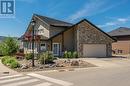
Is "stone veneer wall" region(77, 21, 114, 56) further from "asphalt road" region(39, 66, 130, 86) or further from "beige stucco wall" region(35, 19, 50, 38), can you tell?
"asphalt road" region(39, 66, 130, 86)

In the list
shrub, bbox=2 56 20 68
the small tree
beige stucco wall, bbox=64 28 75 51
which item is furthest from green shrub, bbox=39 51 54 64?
Result: beige stucco wall, bbox=64 28 75 51

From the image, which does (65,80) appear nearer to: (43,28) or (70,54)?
(70,54)

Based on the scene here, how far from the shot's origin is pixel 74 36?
38.9 meters

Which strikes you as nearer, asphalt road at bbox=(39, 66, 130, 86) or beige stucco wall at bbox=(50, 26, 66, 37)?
asphalt road at bbox=(39, 66, 130, 86)

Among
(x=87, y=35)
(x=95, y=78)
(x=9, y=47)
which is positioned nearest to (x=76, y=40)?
(x=87, y=35)

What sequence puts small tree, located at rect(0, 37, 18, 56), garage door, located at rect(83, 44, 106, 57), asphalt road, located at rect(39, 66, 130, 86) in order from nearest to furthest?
asphalt road, located at rect(39, 66, 130, 86) < small tree, located at rect(0, 37, 18, 56) < garage door, located at rect(83, 44, 106, 57)

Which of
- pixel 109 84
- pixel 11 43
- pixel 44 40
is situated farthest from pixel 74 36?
pixel 109 84

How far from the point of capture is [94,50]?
39375 mm

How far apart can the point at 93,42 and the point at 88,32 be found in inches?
66.1

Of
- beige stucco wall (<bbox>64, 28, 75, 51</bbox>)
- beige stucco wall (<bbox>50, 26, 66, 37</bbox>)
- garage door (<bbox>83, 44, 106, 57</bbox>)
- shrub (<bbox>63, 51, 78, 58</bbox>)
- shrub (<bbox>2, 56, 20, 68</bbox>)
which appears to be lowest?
shrub (<bbox>2, 56, 20, 68</bbox>)

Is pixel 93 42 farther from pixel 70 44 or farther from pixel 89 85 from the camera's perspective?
pixel 89 85

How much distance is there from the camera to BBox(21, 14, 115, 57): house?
125 feet

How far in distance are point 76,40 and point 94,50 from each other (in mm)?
3329

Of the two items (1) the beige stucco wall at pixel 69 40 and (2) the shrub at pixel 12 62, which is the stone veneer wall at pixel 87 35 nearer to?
(1) the beige stucco wall at pixel 69 40
